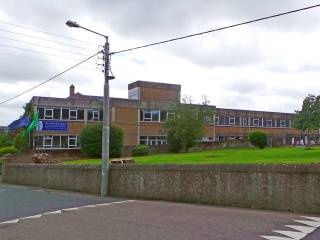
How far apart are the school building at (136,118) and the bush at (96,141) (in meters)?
8.45

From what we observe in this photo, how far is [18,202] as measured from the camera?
20.8 metres

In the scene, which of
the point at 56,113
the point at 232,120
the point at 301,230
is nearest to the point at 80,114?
the point at 56,113

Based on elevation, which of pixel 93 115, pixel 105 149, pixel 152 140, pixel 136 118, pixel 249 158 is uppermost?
pixel 93 115

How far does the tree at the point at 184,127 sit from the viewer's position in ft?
178

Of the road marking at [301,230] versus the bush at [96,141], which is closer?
the road marking at [301,230]

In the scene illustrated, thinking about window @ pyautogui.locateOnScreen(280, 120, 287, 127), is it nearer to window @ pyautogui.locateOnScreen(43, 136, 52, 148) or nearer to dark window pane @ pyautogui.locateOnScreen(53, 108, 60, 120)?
dark window pane @ pyautogui.locateOnScreen(53, 108, 60, 120)

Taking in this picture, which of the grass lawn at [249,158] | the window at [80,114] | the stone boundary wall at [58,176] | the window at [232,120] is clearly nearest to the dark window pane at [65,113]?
the window at [80,114]

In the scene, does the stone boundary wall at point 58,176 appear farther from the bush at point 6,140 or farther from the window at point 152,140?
the bush at point 6,140

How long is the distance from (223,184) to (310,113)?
20963 mm

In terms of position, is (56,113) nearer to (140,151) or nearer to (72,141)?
(72,141)

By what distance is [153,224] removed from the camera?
42.0ft

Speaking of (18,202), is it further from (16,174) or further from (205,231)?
(16,174)

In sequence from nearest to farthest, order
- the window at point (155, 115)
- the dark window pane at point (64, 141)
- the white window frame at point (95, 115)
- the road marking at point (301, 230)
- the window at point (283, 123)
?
the road marking at point (301, 230) → the dark window pane at point (64, 141) → the white window frame at point (95, 115) → the window at point (155, 115) → the window at point (283, 123)

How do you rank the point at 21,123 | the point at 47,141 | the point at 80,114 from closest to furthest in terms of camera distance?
the point at 47,141 → the point at 21,123 → the point at 80,114
